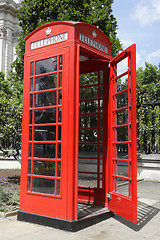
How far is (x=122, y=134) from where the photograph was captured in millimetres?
4715

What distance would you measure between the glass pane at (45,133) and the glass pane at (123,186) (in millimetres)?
1403

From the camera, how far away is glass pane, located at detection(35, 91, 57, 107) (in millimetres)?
4598

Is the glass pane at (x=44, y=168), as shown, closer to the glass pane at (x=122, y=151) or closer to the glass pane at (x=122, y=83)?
the glass pane at (x=122, y=151)

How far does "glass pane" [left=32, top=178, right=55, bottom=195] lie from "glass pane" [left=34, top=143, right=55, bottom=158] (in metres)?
0.42

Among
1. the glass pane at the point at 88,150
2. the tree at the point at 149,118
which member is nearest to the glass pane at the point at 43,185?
the glass pane at the point at 88,150

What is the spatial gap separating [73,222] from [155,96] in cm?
755

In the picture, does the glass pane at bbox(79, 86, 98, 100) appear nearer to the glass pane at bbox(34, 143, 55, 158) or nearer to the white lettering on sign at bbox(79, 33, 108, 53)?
the white lettering on sign at bbox(79, 33, 108, 53)

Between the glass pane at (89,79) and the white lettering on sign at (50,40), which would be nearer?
the white lettering on sign at (50,40)

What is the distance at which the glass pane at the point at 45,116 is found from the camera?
4.56 metres

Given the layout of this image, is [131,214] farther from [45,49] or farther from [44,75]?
[45,49]

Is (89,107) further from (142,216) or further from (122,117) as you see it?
(142,216)

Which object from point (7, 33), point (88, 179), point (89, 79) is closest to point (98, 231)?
point (88, 179)

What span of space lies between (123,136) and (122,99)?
0.68 meters

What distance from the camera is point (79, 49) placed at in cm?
445
